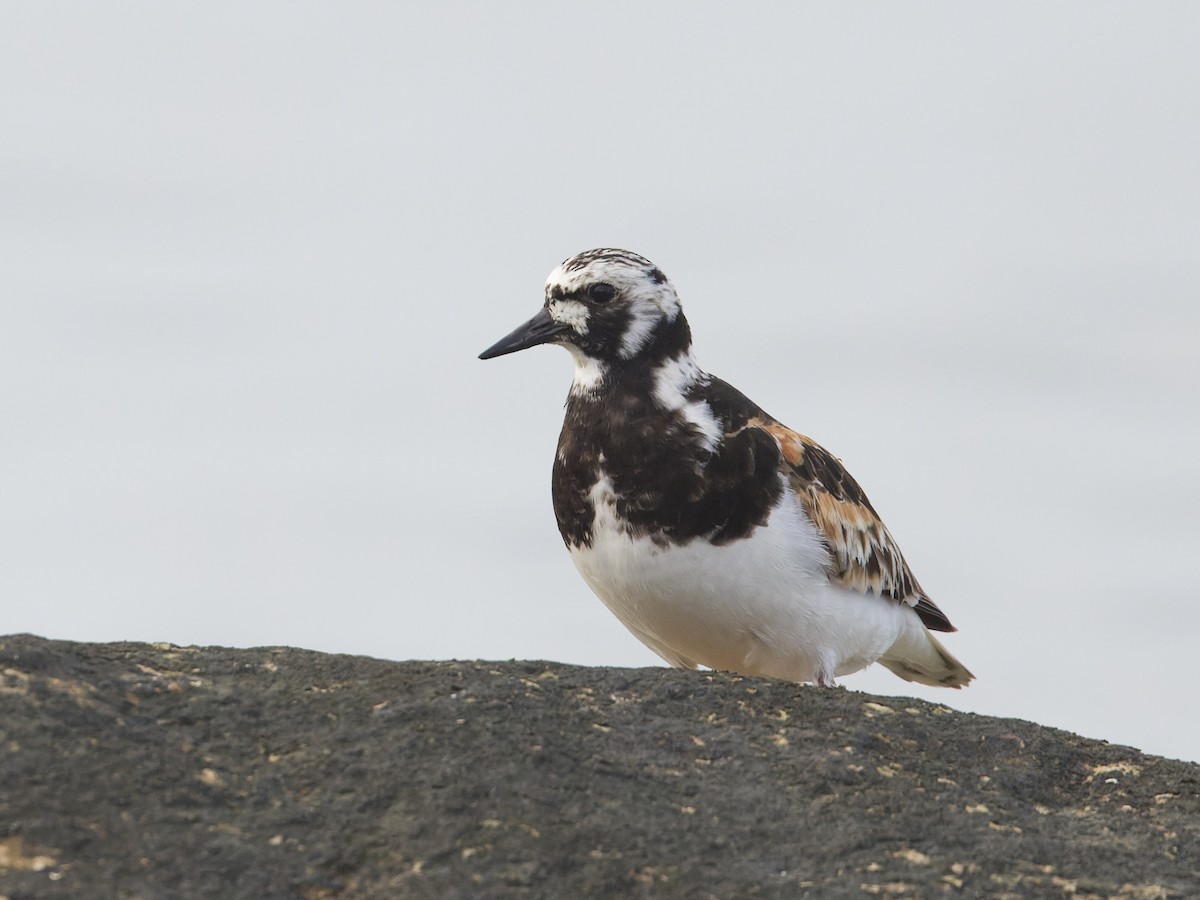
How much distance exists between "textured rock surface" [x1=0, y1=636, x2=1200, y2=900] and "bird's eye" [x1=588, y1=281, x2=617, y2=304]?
6.73ft

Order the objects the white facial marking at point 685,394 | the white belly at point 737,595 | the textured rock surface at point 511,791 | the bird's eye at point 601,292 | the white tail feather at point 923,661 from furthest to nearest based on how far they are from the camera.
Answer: the white tail feather at point 923,661
the bird's eye at point 601,292
the white facial marking at point 685,394
the white belly at point 737,595
the textured rock surface at point 511,791

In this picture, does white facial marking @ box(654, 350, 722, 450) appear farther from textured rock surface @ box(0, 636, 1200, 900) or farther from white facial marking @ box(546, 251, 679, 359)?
textured rock surface @ box(0, 636, 1200, 900)

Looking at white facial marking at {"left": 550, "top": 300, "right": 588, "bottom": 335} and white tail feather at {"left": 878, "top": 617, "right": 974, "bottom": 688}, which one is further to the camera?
white tail feather at {"left": 878, "top": 617, "right": 974, "bottom": 688}

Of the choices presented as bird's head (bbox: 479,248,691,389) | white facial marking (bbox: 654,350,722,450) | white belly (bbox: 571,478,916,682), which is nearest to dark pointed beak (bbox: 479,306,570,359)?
bird's head (bbox: 479,248,691,389)

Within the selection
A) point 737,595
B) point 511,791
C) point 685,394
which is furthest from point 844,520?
point 511,791

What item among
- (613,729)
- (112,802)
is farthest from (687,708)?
(112,802)

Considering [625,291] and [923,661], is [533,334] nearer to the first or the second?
[625,291]

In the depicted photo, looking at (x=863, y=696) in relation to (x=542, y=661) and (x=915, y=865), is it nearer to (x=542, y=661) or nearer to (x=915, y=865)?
(x=542, y=661)

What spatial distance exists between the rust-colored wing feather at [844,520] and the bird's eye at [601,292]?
76cm

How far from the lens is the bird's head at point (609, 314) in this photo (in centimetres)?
598

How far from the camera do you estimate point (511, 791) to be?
334cm

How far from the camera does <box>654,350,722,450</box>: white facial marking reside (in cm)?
571

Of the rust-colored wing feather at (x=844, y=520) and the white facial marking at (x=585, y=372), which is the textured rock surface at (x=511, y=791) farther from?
the white facial marking at (x=585, y=372)

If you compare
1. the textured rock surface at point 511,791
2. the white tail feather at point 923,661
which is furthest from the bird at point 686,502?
the textured rock surface at point 511,791
